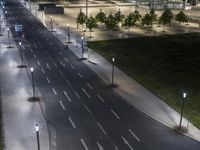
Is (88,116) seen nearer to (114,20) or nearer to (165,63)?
(165,63)

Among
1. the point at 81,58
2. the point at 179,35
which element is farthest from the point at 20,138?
the point at 179,35

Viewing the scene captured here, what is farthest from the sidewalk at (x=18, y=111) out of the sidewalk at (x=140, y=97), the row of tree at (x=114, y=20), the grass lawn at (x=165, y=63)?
the row of tree at (x=114, y=20)

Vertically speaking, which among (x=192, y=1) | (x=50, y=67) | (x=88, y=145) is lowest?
(x=88, y=145)

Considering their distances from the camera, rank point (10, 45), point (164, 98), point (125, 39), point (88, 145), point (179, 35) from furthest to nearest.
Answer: point (179, 35) → point (125, 39) → point (10, 45) → point (164, 98) → point (88, 145)

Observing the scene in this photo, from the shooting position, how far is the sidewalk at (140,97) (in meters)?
33.5

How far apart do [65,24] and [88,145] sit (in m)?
64.8

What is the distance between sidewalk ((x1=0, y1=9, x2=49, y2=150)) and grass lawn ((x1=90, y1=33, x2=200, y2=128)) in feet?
54.2

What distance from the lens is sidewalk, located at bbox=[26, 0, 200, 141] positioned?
33.5 meters

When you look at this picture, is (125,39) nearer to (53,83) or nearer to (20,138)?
(53,83)

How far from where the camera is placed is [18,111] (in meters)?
35.8

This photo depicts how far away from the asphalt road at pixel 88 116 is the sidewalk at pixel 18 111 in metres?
1.11

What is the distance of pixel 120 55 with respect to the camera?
189ft

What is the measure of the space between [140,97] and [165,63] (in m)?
16.1

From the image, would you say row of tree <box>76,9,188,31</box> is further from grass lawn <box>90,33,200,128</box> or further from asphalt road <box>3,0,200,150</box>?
asphalt road <box>3,0,200,150</box>
